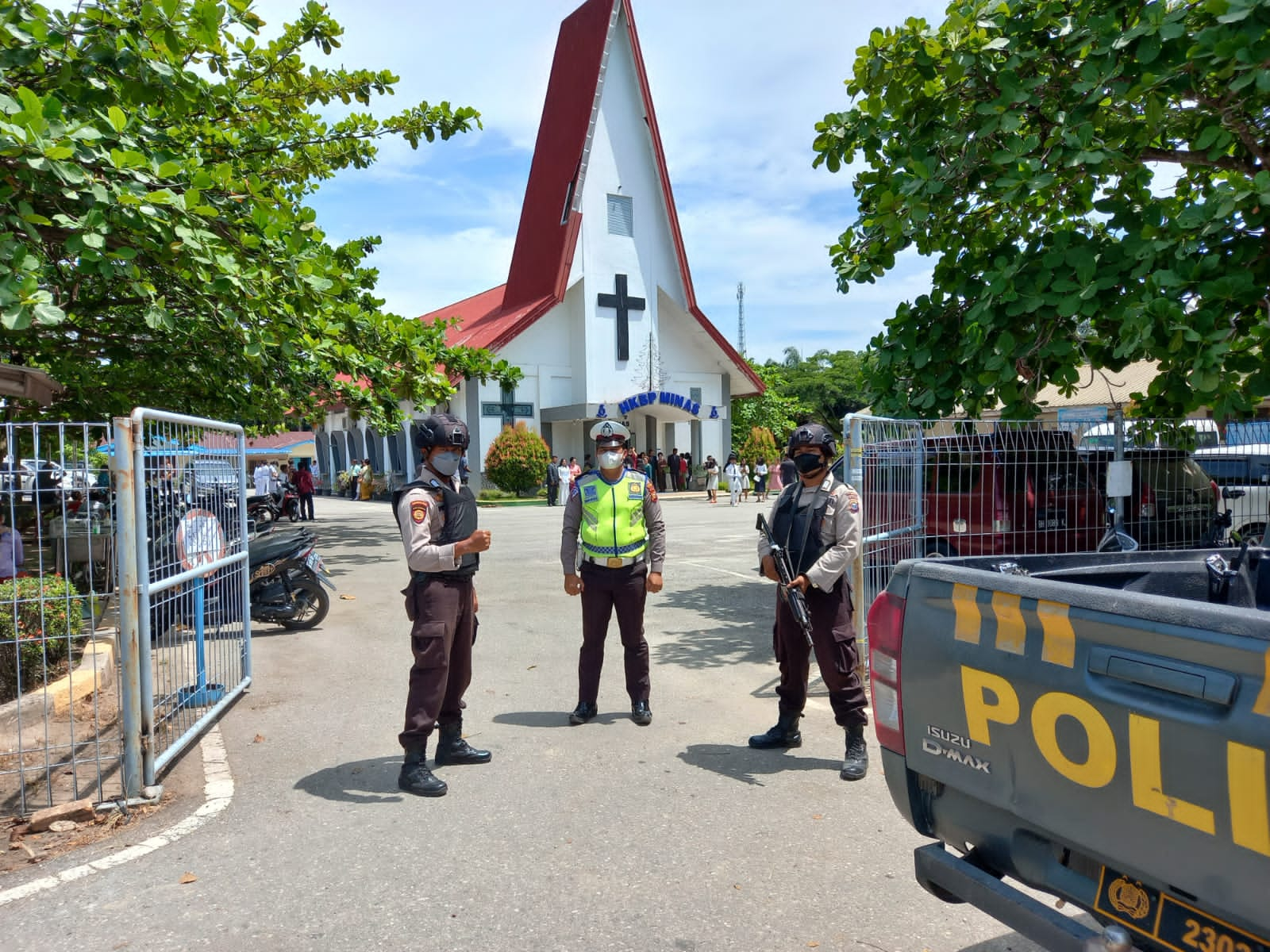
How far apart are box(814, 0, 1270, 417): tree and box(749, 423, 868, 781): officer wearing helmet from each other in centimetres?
235

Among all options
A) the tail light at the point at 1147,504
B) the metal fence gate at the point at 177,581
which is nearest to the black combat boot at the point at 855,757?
the metal fence gate at the point at 177,581

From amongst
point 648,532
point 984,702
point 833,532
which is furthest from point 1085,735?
point 648,532

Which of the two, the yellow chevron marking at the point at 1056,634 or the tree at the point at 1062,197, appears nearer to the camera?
the yellow chevron marking at the point at 1056,634

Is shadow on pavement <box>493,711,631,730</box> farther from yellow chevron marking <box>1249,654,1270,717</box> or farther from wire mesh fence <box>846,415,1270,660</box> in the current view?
yellow chevron marking <box>1249,654,1270,717</box>

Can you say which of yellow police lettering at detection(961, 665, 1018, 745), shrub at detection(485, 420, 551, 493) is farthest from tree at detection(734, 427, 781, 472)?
yellow police lettering at detection(961, 665, 1018, 745)

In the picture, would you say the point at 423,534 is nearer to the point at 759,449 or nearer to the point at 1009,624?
the point at 1009,624

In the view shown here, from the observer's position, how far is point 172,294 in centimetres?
754

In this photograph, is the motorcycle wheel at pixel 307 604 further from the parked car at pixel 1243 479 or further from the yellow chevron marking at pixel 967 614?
the parked car at pixel 1243 479

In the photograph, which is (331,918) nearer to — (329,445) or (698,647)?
(698,647)

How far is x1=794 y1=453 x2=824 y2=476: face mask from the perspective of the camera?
476 cm

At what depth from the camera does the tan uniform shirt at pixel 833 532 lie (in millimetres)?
4562

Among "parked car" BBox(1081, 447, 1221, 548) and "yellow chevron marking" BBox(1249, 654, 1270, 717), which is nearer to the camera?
"yellow chevron marking" BBox(1249, 654, 1270, 717)

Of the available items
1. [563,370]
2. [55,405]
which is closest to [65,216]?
[55,405]

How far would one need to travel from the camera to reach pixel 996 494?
7301mm
